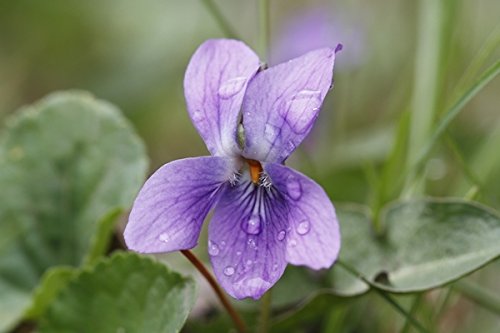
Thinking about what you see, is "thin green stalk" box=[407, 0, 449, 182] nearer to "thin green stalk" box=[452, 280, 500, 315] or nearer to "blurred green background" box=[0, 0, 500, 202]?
"thin green stalk" box=[452, 280, 500, 315]

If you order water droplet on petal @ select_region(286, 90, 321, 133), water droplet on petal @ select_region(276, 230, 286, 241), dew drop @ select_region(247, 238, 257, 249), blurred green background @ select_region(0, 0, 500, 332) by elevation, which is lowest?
blurred green background @ select_region(0, 0, 500, 332)

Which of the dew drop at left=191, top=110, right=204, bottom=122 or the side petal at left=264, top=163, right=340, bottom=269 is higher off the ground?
the dew drop at left=191, top=110, right=204, bottom=122

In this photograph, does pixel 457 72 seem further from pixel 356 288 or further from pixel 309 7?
pixel 356 288

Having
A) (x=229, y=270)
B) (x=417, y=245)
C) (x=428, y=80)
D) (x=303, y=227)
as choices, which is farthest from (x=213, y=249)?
(x=428, y=80)

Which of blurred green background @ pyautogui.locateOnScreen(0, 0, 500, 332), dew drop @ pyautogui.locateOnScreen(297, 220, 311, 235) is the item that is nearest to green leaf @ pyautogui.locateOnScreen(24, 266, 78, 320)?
dew drop @ pyautogui.locateOnScreen(297, 220, 311, 235)

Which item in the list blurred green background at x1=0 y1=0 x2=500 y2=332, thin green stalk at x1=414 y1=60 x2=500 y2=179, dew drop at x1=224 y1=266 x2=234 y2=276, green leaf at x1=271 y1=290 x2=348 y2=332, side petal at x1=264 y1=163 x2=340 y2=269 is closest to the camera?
side petal at x1=264 y1=163 x2=340 y2=269

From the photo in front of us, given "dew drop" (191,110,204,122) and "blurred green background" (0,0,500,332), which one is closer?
"dew drop" (191,110,204,122)

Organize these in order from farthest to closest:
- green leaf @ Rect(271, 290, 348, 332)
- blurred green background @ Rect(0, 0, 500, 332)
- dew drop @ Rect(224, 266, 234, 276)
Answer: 1. blurred green background @ Rect(0, 0, 500, 332)
2. green leaf @ Rect(271, 290, 348, 332)
3. dew drop @ Rect(224, 266, 234, 276)

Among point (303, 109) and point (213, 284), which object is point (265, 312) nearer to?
point (213, 284)
